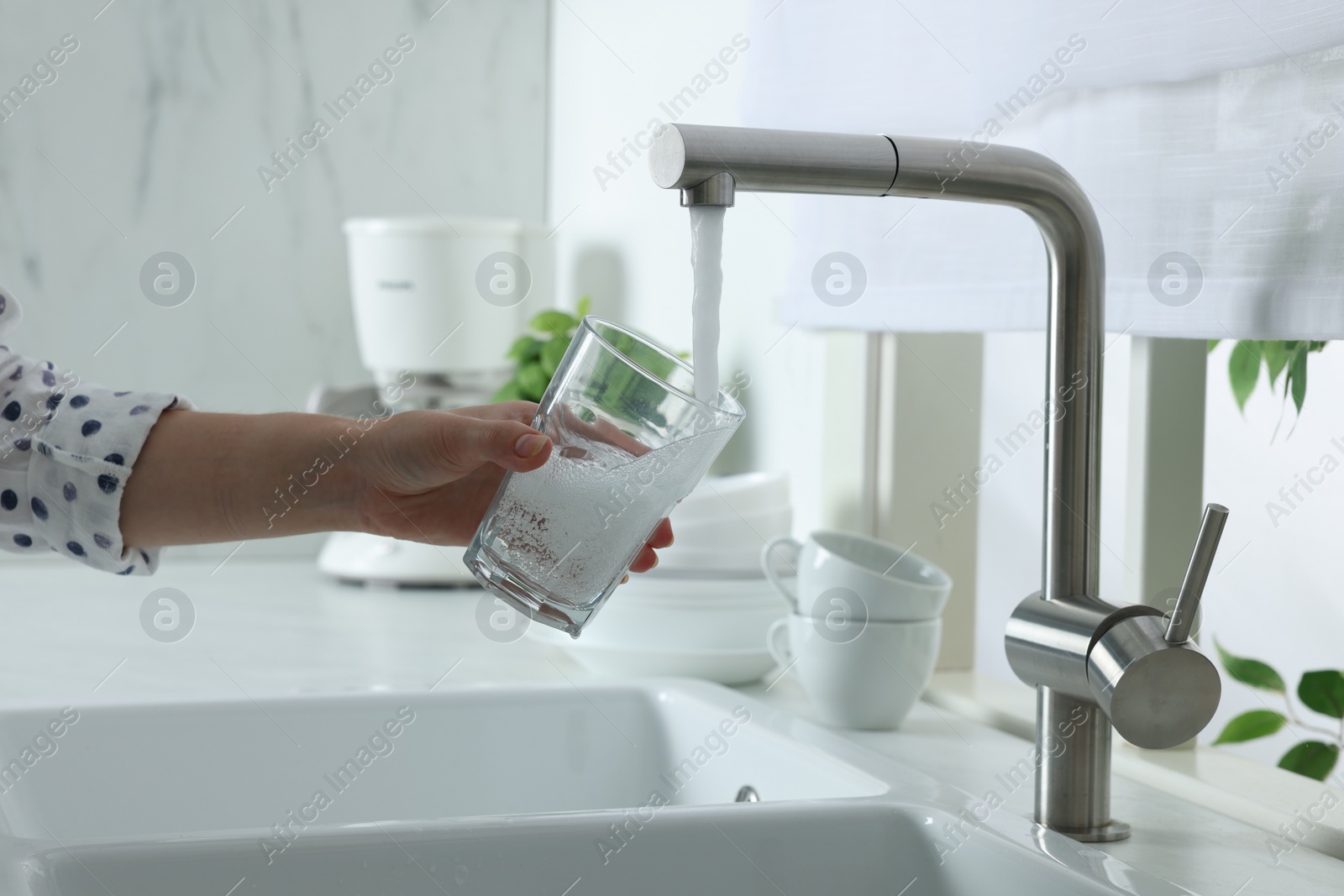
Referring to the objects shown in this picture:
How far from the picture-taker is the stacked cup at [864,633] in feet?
3.01

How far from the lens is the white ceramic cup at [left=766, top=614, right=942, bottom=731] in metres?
0.92

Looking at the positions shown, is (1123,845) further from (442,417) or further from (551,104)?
(551,104)

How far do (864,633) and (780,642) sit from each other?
106 millimetres

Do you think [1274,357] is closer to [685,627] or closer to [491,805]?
[685,627]

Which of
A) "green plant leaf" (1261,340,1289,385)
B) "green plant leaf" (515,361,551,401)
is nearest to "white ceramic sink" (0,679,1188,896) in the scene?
"green plant leaf" (1261,340,1289,385)

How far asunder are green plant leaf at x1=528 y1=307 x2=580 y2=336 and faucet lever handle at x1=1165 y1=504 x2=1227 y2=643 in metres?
1.23

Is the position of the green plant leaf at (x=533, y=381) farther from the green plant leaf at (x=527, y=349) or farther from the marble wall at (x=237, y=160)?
the marble wall at (x=237, y=160)

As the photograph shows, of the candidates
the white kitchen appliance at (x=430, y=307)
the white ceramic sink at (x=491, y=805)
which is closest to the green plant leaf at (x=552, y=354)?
the white kitchen appliance at (x=430, y=307)

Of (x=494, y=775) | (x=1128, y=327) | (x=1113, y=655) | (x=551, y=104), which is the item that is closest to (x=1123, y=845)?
(x=1113, y=655)

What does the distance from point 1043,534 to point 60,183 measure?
181 cm

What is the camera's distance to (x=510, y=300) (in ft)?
6.82

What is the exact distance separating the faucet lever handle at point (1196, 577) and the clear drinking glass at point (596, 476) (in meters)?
0.22

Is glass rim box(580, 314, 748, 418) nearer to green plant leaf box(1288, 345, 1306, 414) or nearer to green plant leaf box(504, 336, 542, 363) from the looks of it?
green plant leaf box(1288, 345, 1306, 414)

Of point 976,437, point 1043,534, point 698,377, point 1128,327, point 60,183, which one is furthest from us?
point 60,183
